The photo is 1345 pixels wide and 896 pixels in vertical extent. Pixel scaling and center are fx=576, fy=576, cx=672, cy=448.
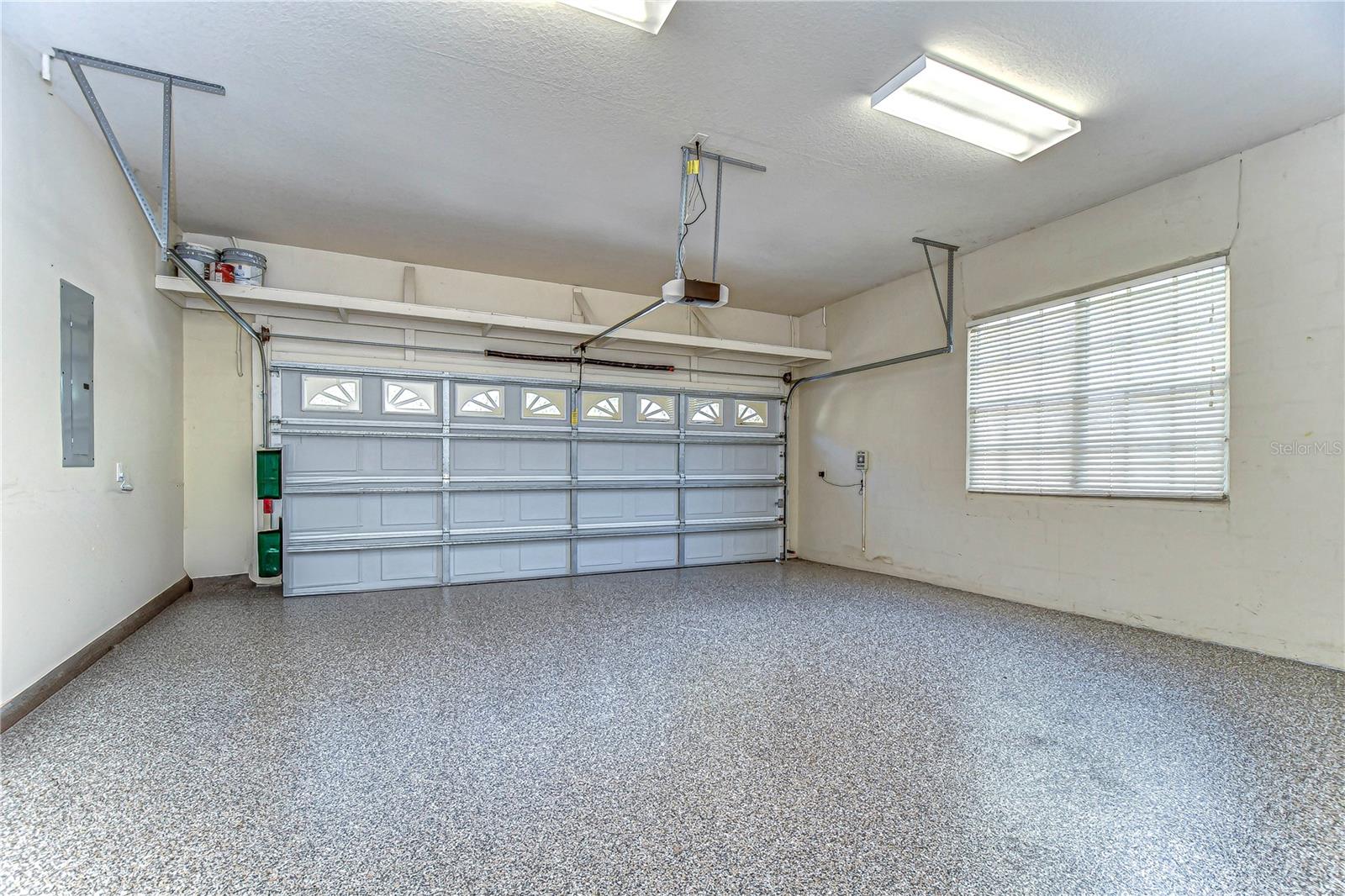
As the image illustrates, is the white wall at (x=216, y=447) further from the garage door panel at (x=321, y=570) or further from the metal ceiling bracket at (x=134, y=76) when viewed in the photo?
the metal ceiling bracket at (x=134, y=76)

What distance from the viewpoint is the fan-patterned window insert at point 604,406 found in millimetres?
6180

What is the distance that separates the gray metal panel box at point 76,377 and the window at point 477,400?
272cm

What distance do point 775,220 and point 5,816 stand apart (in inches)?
194

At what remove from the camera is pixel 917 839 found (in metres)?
1.69

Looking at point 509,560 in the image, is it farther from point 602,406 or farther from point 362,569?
point 602,406

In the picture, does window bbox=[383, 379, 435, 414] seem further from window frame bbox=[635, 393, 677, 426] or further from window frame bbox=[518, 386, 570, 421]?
window frame bbox=[635, 393, 677, 426]

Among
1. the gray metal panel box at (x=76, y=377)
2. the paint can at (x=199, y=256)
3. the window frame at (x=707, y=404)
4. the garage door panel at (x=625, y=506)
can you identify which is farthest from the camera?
the window frame at (x=707, y=404)

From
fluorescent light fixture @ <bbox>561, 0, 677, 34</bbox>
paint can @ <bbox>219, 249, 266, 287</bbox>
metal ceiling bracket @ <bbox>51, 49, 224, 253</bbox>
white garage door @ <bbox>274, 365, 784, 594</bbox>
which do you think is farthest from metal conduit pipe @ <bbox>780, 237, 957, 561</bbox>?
paint can @ <bbox>219, 249, 266, 287</bbox>

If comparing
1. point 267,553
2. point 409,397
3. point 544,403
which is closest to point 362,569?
point 267,553

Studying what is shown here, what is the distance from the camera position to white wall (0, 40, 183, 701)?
2473 millimetres

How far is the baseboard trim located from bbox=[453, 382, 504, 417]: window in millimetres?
2671

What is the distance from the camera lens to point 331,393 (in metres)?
5.20

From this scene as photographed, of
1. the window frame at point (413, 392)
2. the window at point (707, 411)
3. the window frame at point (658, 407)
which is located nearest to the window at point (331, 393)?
the window frame at point (413, 392)

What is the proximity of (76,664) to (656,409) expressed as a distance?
4.81 meters
